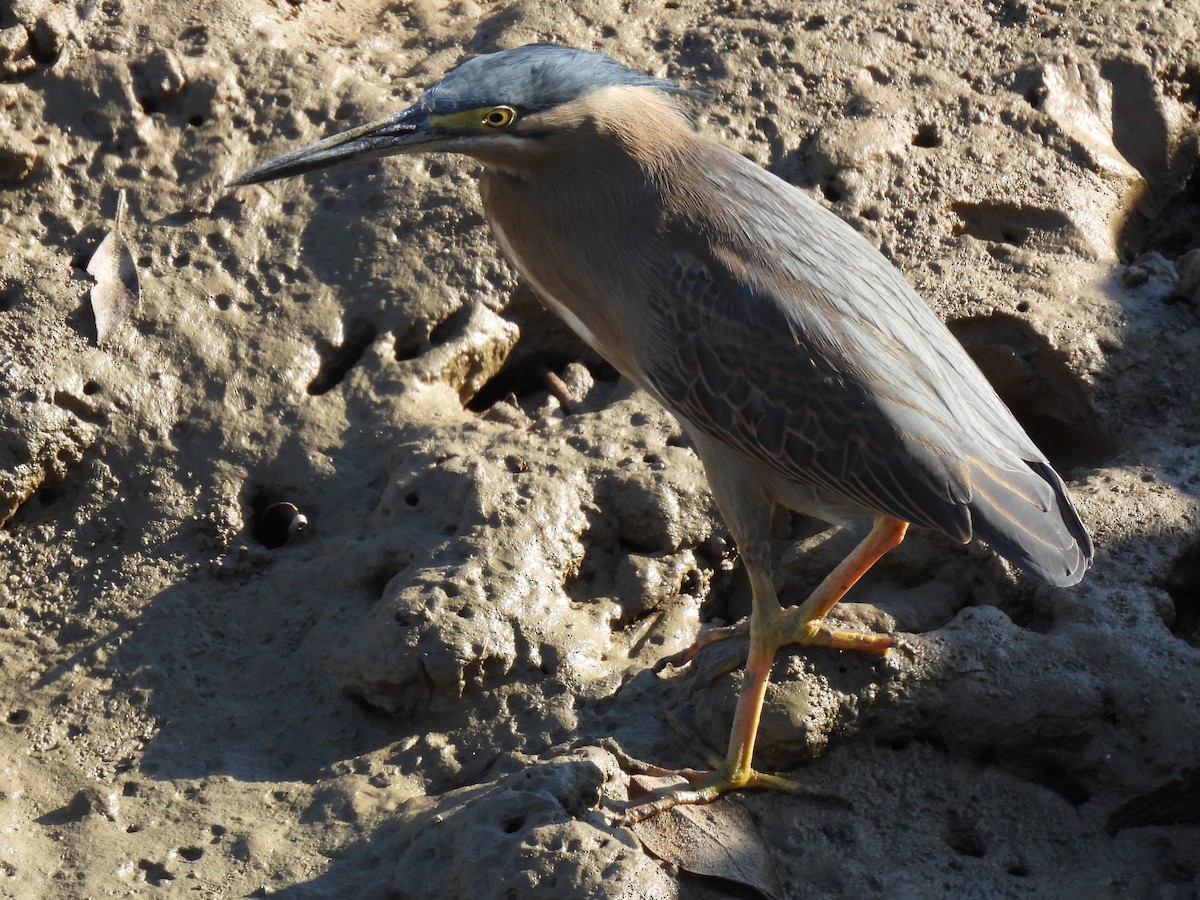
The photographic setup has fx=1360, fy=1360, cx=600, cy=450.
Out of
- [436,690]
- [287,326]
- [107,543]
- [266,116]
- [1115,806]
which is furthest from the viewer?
[266,116]

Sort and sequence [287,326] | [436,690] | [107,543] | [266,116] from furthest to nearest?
[266,116]
[287,326]
[107,543]
[436,690]

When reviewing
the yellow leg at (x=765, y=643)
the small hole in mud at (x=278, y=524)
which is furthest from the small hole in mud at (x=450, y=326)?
the yellow leg at (x=765, y=643)

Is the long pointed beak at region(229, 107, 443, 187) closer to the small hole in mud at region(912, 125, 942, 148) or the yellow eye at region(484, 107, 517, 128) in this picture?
the yellow eye at region(484, 107, 517, 128)

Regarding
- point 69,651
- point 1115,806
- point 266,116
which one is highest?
point 266,116

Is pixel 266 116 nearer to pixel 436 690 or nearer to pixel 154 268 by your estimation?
pixel 154 268

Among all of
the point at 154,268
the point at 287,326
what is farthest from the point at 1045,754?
the point at 154,268

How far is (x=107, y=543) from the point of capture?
4188 millimetres

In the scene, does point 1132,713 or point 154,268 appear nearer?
point 1132,713

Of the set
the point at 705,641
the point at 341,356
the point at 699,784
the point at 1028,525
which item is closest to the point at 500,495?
the point at 705,641

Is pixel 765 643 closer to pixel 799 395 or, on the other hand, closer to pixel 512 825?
pixel 799 395

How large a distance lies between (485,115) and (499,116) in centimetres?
4

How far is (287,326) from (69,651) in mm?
1236

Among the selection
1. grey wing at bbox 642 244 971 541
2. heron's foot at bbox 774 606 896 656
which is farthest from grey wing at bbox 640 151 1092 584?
heron's foot at bbox 774 606 896 656

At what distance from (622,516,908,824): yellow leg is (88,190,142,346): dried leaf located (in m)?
2.26
